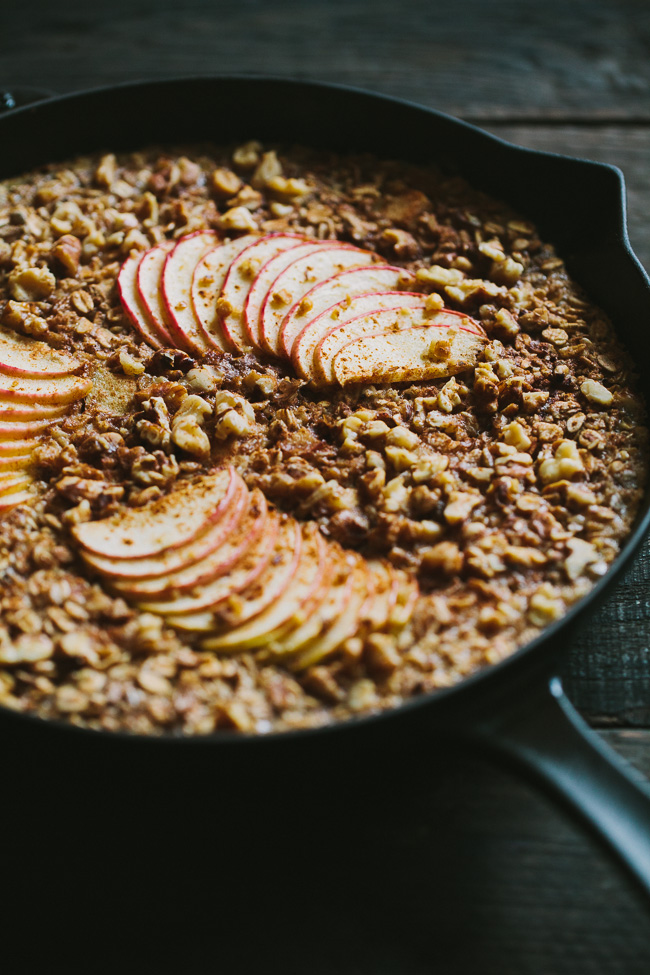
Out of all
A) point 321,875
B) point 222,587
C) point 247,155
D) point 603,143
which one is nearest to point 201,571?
point 222,587

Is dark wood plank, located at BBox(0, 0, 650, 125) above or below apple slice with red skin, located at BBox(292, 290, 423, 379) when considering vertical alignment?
above

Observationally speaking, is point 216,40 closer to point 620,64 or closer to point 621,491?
point 620,64

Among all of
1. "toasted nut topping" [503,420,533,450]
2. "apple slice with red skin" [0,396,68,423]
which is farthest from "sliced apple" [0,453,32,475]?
"toasted nut topping" [503,420,533,450]

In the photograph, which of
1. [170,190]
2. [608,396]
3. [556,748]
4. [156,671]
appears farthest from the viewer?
[170,190]

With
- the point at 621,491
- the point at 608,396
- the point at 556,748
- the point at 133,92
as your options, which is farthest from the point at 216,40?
the point at 556,748

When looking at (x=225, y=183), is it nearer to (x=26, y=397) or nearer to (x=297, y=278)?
(x=297, y=278)

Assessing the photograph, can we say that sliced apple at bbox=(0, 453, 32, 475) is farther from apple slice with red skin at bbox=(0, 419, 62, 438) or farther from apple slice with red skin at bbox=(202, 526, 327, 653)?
apple slice with red skin at bbox=(202, 526, 327, 653)

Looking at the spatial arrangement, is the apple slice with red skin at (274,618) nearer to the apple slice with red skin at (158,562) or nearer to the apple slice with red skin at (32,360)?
the apple slice with red skin at (158,562)

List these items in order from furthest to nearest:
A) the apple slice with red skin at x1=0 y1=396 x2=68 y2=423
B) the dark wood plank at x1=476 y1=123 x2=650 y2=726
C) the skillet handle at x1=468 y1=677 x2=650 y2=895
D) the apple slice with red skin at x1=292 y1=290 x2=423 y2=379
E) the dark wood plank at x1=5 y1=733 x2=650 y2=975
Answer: the apple slice with red skin at x1=292 y1=290 x2=423 y2=379
the apple slice with red skin at x1=0 y1=396 x2=68 y2=423
the dark wood plank at x1=476 y1=123 x2=650 y2=726
the dark wood plank at x1=5 y1=733 x2=650 y2=975
the skillet handle at x1=468 y1=677 x2=650 y2=895
